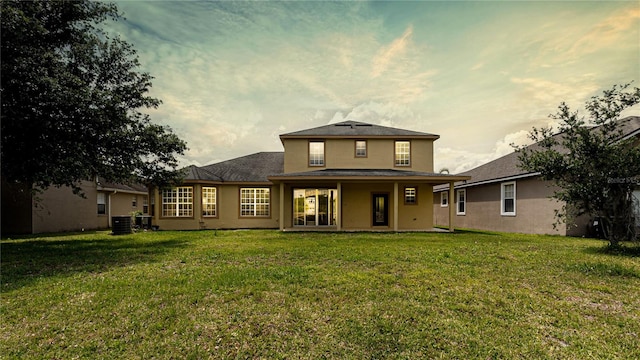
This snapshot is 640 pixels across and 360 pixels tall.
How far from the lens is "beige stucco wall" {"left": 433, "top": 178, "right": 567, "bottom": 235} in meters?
14.3

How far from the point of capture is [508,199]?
55.4 ft

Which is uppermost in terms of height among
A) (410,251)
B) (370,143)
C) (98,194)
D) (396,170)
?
(370,143)

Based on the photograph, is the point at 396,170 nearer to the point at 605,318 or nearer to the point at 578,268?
the point at 578,268

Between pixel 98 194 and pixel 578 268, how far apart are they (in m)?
27.1

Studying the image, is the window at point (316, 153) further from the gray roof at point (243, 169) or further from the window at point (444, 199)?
the window at point (444, 199)

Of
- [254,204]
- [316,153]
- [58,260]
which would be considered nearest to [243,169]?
[254,204]

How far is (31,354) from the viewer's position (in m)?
3.51

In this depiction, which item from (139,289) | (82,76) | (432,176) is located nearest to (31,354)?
(139,289)

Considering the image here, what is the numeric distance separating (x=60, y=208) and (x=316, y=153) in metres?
16.2

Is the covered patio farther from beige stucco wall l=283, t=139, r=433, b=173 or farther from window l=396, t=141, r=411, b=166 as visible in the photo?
window l=396, t=141, r=411, b=166

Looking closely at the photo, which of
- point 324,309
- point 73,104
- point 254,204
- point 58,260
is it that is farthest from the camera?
point 254,204

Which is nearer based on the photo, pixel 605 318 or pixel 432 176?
pixel 605 318

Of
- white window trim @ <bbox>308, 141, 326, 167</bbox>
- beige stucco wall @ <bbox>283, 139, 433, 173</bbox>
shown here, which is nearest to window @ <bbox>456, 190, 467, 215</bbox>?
beige stucco wall @ <bbox>283, 139, 433, 173</bbox>

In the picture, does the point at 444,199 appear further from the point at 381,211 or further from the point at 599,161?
the point at 599,161
